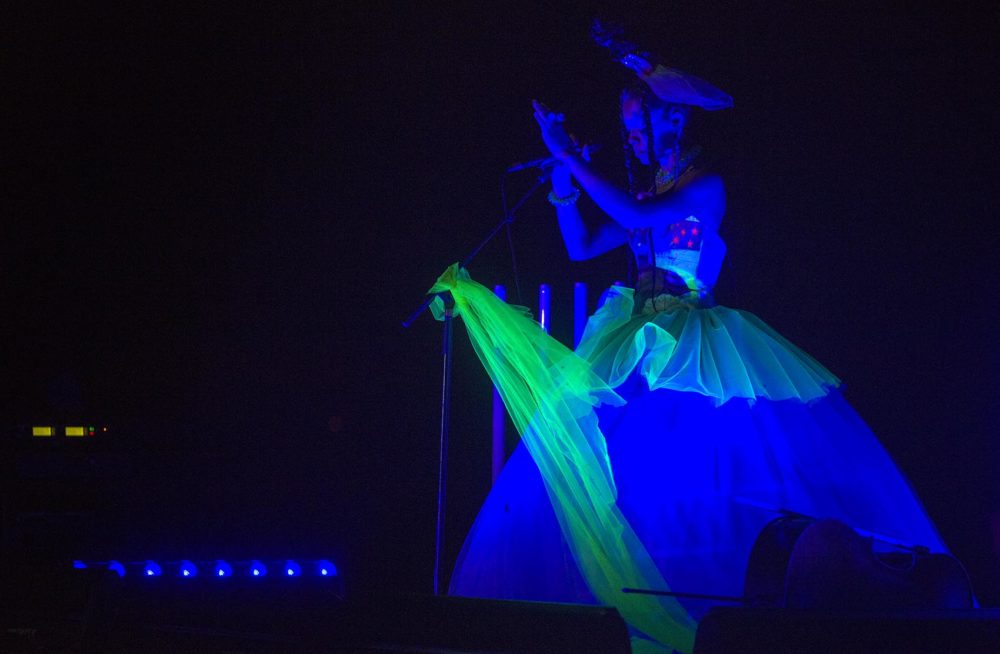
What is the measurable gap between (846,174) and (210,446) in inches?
92.7

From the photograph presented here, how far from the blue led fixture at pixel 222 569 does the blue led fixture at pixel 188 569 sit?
6 cm

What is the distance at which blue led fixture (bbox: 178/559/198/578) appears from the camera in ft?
9.56

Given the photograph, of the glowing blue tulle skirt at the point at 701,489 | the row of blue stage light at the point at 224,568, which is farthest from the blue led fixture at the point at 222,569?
the glowing blue tulle skirt at the point at 701,489

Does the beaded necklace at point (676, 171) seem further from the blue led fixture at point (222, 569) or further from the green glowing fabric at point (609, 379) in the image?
the blue led fixture at point (222, 569)

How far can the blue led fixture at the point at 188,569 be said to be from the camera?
2.91m

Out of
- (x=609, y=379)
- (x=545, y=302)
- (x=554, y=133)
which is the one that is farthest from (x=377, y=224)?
(x=609, y=379)

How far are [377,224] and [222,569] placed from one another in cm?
133

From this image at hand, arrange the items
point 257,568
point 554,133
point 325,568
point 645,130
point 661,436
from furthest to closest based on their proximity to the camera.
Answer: point 325,568, point 257,568, point 645,130, point 554,133, point 661,436

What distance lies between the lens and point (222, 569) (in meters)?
2.98

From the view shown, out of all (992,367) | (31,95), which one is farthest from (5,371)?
(992,367)

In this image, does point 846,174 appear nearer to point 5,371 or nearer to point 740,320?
point 740,320

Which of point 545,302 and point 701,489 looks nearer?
point 701,489

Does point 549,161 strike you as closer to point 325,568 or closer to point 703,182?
point 703,182

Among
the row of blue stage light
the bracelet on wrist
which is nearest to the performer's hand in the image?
the bracelet on wrist
